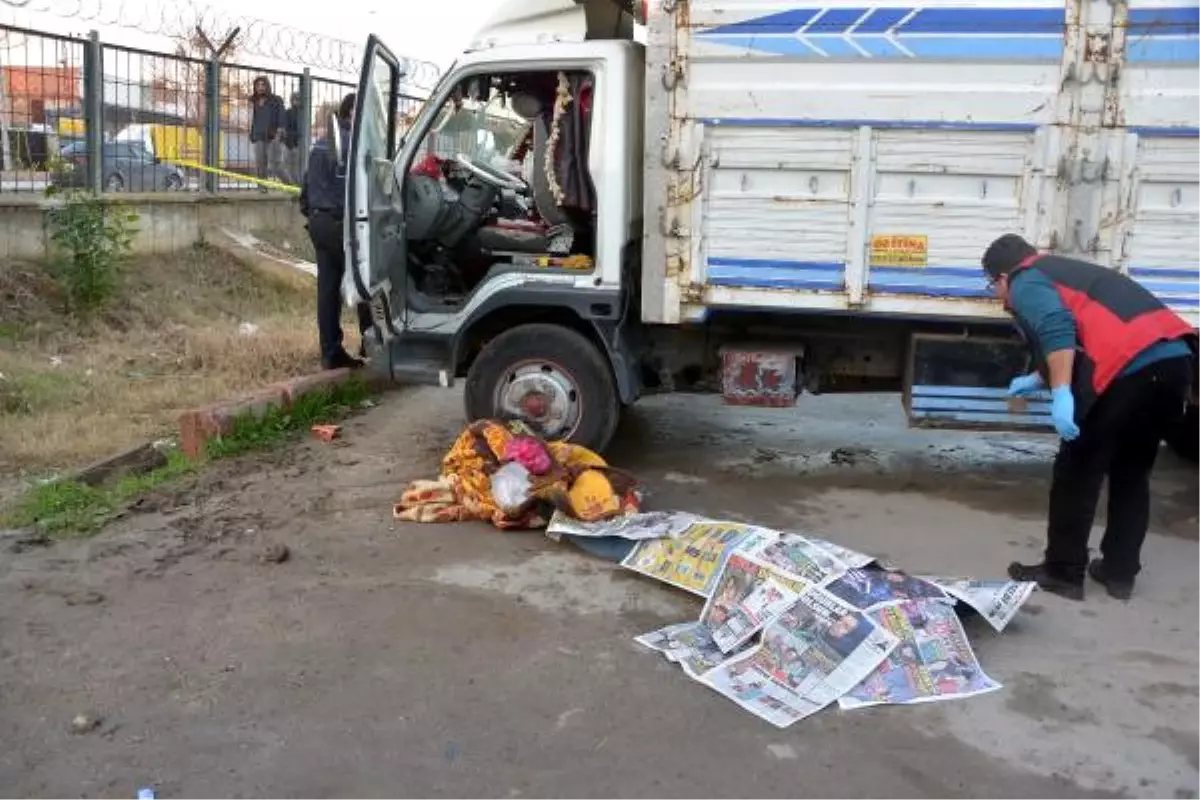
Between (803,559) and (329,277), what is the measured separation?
4.62 metres

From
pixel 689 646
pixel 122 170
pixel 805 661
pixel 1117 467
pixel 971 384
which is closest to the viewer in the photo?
pixel 805 661

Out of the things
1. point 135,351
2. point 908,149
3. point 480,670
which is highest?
point 908,149

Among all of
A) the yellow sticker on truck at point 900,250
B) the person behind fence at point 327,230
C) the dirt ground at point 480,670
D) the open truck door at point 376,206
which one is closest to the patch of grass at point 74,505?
the dirt ground at point 480,670

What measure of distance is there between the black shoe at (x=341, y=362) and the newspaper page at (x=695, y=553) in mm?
3777

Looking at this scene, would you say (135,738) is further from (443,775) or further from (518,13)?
(518,13)

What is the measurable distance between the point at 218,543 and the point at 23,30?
5.73 meters

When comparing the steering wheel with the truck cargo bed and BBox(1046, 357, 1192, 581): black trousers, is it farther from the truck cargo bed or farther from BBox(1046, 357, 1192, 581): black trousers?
BBox(1046, 357, 1192, 581): black trousers

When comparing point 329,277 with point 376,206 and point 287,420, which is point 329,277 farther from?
point 376,206

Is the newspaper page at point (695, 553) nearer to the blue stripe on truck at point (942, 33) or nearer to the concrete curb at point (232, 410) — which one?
the blue stripe on truck at point (942, 33)

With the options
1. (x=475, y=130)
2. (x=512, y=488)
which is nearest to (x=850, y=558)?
(x=512, y=488)

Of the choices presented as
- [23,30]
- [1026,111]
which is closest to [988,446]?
[1026,111]

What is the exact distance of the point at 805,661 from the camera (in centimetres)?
367

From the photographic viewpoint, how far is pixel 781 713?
345 centimetres

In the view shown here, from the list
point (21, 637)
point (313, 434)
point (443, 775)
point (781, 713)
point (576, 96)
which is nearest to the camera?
point (443, 775)
